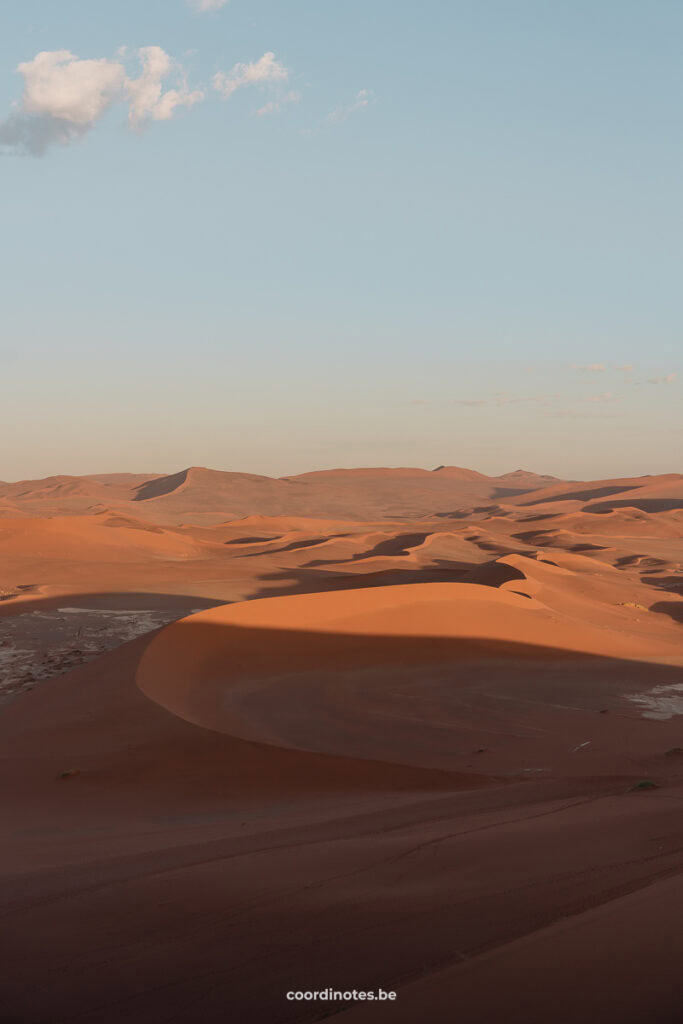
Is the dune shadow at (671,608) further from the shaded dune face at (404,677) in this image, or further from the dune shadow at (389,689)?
the dune shadow at (389,689)

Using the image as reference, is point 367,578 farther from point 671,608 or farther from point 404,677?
point 404,677

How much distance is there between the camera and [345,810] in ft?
18.1

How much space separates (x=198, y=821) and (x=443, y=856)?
2150mm

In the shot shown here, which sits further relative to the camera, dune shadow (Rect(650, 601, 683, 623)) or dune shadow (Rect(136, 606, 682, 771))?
dune shadow (Rect(650, 601, 683, 623))

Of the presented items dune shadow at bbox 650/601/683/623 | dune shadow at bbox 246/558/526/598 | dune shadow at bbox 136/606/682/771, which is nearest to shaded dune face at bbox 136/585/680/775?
dune shadow at bbox 136/606/682/771

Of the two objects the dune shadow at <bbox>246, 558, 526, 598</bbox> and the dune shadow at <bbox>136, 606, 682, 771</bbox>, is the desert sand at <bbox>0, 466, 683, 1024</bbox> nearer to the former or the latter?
the dune shadow at <bbox>136, 606, 682, 771</bbox>

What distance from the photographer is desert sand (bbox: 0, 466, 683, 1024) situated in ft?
9.10

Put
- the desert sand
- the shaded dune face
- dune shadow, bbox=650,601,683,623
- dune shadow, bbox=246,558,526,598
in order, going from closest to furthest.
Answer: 1. the desert sand
2. the shaded dune face
3. dune shadow, bbox=650,601,683,623
4. dune shadow, bbox=246,558,526,598

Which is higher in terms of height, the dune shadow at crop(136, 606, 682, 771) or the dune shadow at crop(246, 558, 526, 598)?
the dune shadow at crop(136, 606, 682, 771)

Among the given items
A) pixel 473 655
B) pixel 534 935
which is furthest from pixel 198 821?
pixel 473 655

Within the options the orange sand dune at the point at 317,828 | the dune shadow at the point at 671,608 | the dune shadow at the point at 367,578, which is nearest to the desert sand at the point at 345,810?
the orange sand dune at the point at 317,828

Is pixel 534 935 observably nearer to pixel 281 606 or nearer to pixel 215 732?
pixel 215 732

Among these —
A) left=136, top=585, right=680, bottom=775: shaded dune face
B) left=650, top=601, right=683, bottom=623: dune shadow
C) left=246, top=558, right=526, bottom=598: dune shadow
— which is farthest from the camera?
left=246, top=558, right=526, bottom=598: dune shadow

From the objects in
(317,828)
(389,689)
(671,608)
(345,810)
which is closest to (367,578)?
(671,608)
